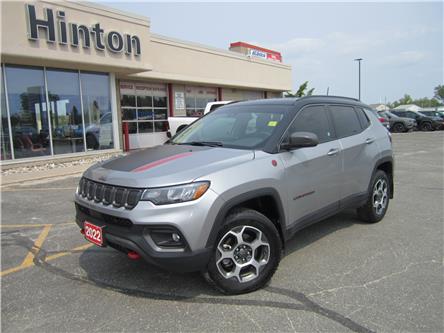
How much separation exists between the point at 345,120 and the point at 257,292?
271 cm

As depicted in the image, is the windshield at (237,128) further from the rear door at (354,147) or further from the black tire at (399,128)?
the black tire at (399,128)

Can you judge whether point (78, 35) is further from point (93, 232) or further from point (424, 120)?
point (424, 120)

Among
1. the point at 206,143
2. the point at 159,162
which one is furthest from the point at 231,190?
the point at 206,143

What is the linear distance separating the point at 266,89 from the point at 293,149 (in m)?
23.9

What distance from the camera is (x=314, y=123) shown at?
4305mm

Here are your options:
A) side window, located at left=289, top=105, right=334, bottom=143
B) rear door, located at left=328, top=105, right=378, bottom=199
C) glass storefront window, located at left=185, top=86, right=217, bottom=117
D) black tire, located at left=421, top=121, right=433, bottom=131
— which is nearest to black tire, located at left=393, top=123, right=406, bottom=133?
black tire, located at left=421, top=121, right=433, bottom=131

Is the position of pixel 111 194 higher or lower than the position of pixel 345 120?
lower

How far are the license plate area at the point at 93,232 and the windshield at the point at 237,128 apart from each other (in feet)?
4.71

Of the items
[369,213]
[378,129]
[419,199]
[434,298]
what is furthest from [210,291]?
[419,199]

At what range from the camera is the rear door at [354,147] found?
458cm

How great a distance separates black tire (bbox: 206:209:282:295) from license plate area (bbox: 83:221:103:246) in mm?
997

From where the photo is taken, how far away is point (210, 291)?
11.0 ft

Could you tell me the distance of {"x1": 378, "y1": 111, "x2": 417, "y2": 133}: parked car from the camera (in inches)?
1119

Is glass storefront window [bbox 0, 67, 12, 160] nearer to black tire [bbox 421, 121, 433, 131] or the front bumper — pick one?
the front bumper
